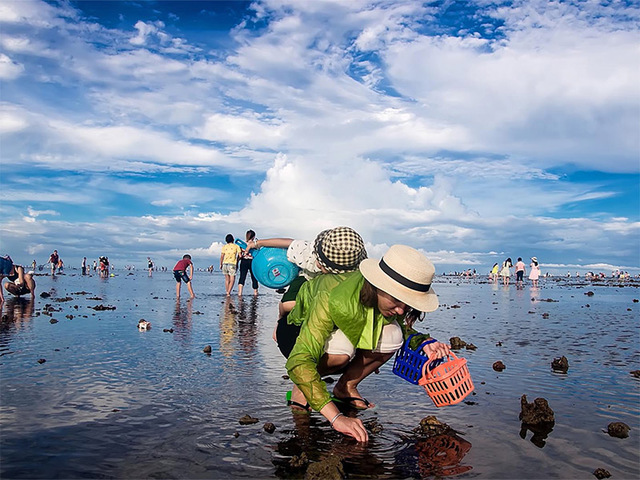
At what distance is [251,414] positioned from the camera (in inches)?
200

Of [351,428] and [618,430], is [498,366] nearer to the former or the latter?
[618,430]

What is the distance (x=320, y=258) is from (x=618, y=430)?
3110mm

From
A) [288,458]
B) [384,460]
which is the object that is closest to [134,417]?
[288,458]

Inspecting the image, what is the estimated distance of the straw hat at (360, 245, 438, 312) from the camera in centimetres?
397

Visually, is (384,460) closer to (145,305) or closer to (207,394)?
(207,394)

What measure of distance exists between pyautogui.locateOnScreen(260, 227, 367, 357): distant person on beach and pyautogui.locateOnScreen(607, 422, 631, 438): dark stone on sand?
2713mm

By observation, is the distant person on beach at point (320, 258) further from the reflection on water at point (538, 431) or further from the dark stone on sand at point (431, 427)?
the reflection on water at point (538, 431)

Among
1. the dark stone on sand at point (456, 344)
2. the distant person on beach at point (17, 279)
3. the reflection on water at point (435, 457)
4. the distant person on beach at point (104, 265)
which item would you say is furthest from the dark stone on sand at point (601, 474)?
the distant person on beach at point (104, 265)

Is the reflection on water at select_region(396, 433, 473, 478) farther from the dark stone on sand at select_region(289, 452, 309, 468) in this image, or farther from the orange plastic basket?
the dark stone on sand at select_region(289, 452, 309, 468)

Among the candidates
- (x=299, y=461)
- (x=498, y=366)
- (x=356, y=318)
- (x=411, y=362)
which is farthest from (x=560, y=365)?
(x=299, y=461)

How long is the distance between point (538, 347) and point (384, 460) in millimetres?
6587

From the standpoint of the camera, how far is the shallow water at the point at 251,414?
3.87 meters

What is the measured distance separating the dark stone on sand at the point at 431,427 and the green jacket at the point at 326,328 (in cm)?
88

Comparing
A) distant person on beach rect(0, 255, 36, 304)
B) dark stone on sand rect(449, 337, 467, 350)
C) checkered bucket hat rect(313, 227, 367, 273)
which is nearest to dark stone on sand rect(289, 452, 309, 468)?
checkered bucket hat rect(313, 227, 367, 273)
